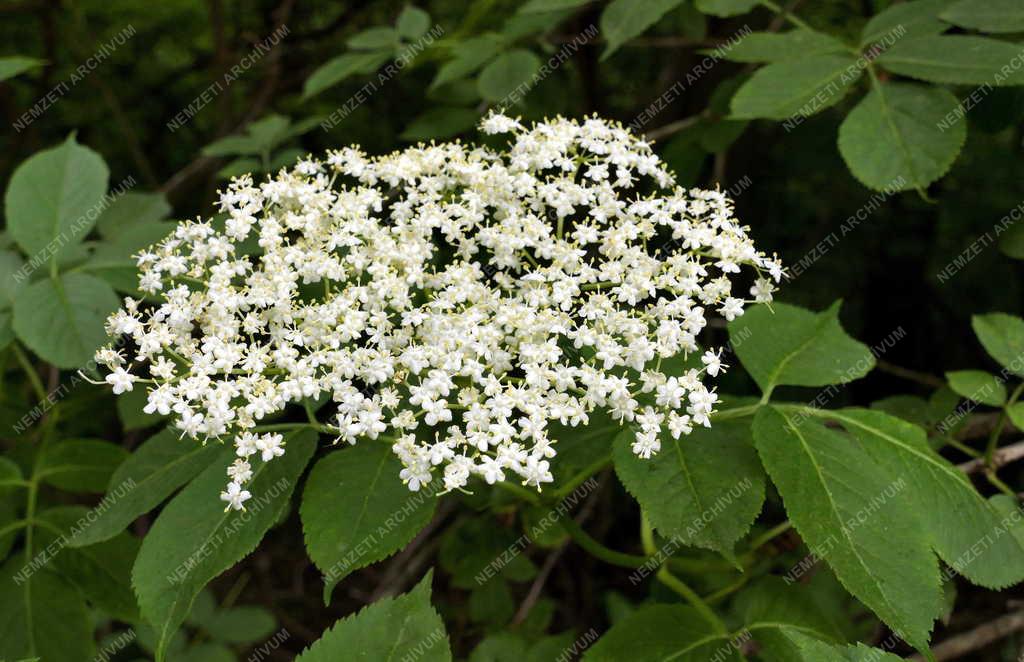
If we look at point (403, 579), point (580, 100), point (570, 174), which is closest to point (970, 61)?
point (570, 174)

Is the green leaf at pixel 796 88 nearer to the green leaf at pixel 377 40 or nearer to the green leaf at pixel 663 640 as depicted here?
the green leaf at pixel 663 640

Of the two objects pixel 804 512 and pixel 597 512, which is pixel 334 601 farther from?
pixel 804 512

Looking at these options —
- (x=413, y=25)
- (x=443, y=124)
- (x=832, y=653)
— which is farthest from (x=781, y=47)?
(x=832, y=653)

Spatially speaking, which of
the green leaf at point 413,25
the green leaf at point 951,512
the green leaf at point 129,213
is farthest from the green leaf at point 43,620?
the green leaf at point 413,25

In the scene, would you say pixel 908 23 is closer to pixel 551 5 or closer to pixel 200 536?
pixel 551 5

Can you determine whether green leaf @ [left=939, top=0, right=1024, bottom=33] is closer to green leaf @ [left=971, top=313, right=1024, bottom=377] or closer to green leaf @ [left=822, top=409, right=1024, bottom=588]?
green leaf @ [left=971, top=313, right=1024, bottom=377]
